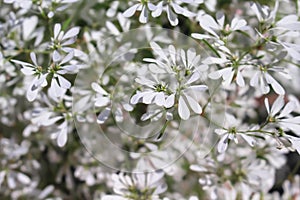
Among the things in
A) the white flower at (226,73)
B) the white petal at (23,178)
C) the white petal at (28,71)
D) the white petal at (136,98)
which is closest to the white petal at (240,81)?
the white flower at (226,73)

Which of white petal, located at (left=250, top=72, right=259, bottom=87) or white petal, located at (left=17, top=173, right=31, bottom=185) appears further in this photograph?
white petal, located at (left=17, top=173, right=31, bottom=185)

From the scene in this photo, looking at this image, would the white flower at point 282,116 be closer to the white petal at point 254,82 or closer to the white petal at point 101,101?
the white petal at point 254,82

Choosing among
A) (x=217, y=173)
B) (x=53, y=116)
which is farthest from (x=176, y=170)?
(x=53, y=116)

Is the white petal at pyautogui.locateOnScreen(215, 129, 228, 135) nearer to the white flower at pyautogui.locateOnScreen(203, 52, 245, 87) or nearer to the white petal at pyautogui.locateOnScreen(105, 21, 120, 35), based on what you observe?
the white flower at pyautogui.locateOnScreen(203, 52, 245, 87)

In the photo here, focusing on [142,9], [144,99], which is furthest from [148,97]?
[142,9]

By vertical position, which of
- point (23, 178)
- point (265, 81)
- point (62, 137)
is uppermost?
point (265, 81)

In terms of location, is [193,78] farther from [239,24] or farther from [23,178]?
[23,178]

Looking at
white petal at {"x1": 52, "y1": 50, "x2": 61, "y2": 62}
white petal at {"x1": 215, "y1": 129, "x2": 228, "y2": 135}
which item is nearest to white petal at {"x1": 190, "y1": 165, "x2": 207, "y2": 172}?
white petal at {"x1": 215, "y1": 129, "x2": 228, "y2": 135}

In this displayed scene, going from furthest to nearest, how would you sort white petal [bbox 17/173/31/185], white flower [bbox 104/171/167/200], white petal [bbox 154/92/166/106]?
1. white petal [bbox 17/173/31/185]
2. white flower [bbox 104/171/167/200]
3. white petal [bbox 154/92/166/106]

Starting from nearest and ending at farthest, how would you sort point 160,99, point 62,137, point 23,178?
1. point 160,99
2. point 62,137
3. point 23,178
